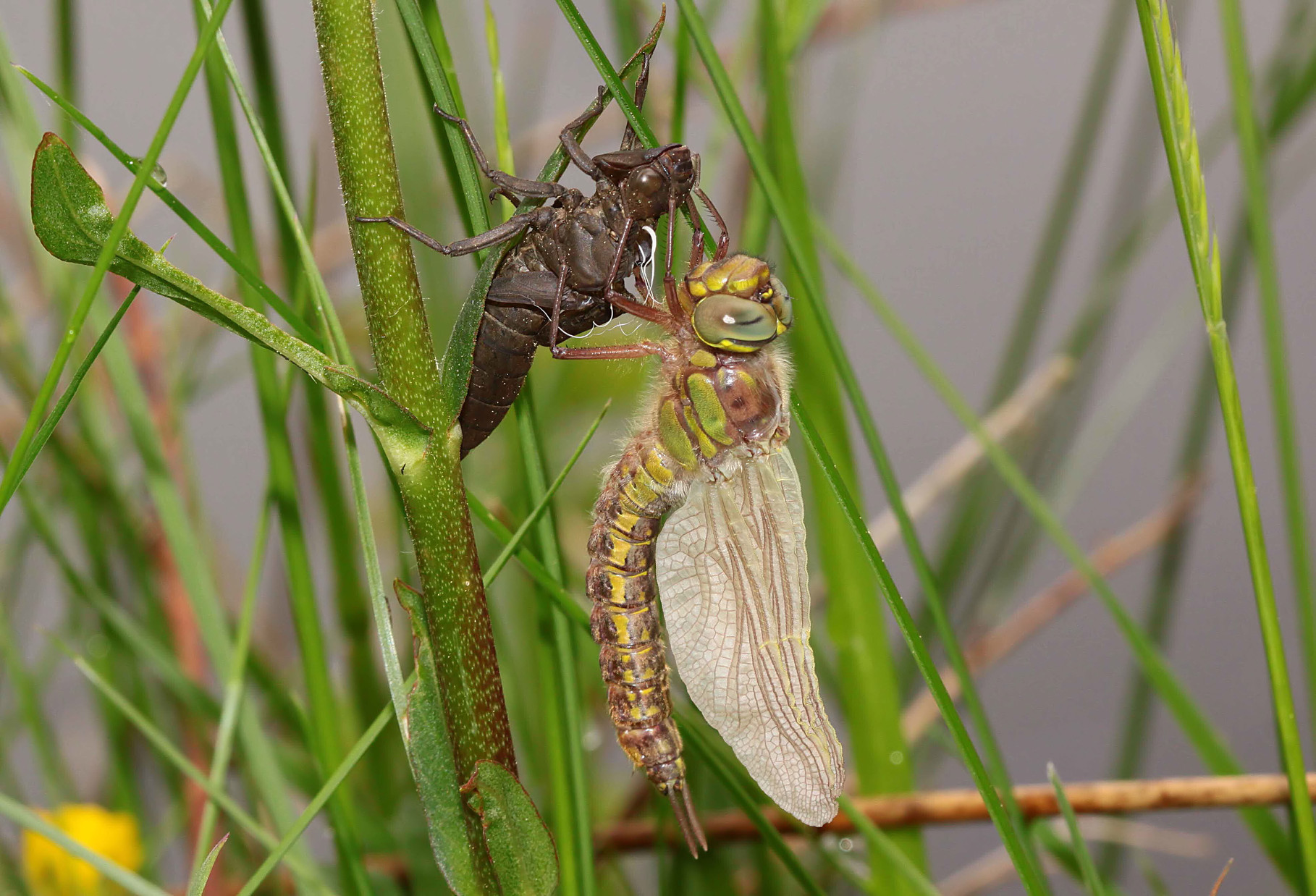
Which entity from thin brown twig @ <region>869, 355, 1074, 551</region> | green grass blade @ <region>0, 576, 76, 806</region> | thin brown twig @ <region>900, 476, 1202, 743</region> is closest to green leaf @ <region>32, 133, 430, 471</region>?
green grass blade @ <region>0, 576, 76, 806</region>

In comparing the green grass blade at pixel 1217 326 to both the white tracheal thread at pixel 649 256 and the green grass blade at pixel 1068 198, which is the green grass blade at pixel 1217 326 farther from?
the green grass blade at pixel 1068 198

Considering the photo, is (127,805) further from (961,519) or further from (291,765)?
(961,519)

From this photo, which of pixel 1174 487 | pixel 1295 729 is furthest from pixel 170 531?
pixel 1174 487

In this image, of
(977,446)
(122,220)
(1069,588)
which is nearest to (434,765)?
(122,220)

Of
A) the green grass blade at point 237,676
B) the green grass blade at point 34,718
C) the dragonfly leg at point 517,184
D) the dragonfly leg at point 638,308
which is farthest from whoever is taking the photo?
the green grass blade at point 34,718

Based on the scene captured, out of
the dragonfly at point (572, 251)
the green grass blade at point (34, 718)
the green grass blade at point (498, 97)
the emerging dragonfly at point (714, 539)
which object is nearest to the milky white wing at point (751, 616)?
the emerging dragonfly at point (714, 539)

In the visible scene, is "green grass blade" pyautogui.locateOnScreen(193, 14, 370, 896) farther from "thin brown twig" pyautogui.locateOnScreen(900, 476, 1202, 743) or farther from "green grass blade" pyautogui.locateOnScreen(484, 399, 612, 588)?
"thin brown twig" pyautogui.locateOnScreen(900, 476, 1202, 743)

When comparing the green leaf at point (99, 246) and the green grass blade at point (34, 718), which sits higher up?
the green leaf at point (99, 246)

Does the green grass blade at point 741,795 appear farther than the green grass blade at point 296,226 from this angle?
Yes
